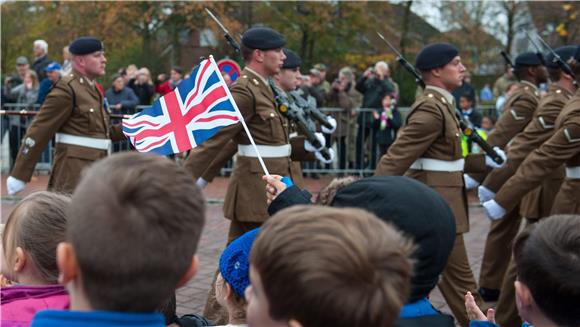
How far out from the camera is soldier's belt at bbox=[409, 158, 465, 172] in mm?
5383

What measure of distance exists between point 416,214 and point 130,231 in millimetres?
840

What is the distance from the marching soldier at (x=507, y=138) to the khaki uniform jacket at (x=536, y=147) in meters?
0.18

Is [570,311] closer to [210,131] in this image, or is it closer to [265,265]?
[265,265]

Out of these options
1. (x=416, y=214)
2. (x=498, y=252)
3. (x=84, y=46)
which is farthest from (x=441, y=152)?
(x=416, y=214)

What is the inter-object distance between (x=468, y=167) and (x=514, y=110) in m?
1.40

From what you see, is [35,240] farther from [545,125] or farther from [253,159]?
[545,125]

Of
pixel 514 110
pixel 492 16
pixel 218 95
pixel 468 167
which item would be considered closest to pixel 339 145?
pixel 514 110

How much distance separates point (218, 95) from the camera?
401 centimetres

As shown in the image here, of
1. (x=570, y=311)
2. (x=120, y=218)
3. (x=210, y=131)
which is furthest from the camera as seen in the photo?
(x=210, y=131)

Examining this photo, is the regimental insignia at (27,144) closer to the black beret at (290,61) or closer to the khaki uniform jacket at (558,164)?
the black beret at (290,61)

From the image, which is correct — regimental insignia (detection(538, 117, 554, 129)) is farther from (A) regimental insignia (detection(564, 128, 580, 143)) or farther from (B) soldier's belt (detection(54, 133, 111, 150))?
(B) soldier's belt (detection(54, 133, 111, 150))

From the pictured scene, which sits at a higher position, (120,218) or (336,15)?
(120,218)

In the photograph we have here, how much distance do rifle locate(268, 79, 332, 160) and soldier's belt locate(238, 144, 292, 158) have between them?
30 cm

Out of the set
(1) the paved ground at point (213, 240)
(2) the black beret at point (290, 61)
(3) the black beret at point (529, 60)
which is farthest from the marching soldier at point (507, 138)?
(2) the black beret at point (290, 61)
